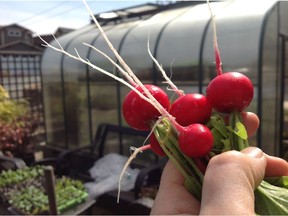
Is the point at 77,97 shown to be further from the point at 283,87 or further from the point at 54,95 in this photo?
the point at 283,87

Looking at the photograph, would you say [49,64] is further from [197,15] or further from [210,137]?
[210,137]

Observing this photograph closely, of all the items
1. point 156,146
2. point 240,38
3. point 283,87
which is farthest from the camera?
point 283,87

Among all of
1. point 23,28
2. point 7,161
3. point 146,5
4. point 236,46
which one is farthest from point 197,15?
point 23,28

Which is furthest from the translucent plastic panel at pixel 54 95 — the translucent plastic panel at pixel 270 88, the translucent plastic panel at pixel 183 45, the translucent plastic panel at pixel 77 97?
the translucent plastic panel at pixel 270 88

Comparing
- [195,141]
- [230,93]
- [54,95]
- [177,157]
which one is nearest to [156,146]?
[177,157]

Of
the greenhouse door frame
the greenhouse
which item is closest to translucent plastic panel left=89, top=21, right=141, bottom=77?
the greenhouse

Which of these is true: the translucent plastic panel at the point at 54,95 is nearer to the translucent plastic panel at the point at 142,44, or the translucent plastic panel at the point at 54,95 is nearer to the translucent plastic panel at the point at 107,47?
the translucent plastic panel at the point at 107,47

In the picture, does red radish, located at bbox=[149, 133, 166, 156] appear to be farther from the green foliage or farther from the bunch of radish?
the green foliage
